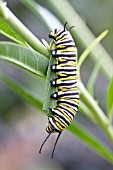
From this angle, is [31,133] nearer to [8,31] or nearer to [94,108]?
[94,108]

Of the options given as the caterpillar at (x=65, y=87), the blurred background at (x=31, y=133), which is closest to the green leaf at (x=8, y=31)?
the caterpillar at (x=65, y=87)

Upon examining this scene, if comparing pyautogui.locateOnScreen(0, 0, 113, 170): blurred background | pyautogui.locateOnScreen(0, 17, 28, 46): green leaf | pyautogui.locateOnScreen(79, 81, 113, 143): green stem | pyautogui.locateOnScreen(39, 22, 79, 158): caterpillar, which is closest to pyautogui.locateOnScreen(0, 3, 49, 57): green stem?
pyautogui.locateOnScreen(0, 17, 28, 46): green leaf

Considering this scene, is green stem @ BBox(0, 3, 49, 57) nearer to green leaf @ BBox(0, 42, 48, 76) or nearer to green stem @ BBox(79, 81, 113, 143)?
green leaf @ BBox(0, 42, 48, 76)

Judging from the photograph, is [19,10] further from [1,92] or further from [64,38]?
[64,38]

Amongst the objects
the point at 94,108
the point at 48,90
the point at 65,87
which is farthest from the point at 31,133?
the point at 48,90

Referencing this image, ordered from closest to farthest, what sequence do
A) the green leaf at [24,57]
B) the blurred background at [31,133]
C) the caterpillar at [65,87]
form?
1. the green leaf at [24,57]
2. the caterpillar at [65,87]
3. the blurred background at [31,133]

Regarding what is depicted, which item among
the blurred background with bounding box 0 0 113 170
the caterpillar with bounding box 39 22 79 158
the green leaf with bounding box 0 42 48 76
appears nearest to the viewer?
the green leaf with bounding box 0 42 48 76

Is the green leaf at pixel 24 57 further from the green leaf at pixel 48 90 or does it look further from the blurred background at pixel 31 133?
the blurred background at pixel 31 133

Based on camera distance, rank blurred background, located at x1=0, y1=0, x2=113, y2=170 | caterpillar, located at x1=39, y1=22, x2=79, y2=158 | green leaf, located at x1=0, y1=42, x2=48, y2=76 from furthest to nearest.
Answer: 1. blurred background, located at x1=0, y1=0, x2=113, y2=170
2. caterpillar, located at x1=39, y1=22, x2=79, y2=158
3. green leaf, located at x1=0, y1=42, x2=48, y2=76
